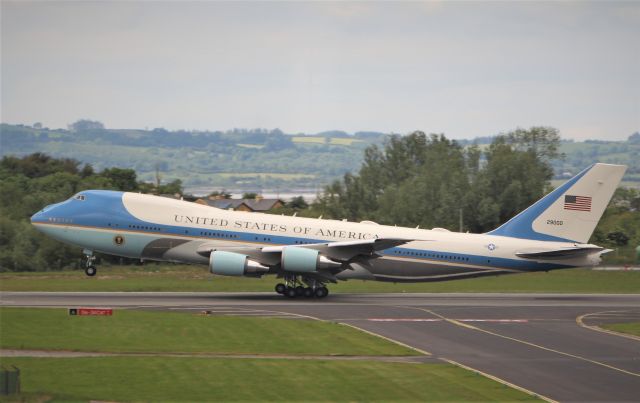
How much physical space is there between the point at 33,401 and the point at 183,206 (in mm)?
25251

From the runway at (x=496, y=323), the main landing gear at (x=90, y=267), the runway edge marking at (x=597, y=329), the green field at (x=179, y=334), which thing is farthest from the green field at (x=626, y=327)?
the main landing gear at (x=90, y=267)

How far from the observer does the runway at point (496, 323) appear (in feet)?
90.0

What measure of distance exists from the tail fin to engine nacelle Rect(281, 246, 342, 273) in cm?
1004

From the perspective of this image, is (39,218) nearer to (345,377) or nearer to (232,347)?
(232,347)

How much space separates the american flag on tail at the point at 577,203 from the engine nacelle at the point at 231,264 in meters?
15.7

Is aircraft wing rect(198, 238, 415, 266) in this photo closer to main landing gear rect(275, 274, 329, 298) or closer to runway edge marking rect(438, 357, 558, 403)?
main landing gear rect(275, 274, 329, 298)

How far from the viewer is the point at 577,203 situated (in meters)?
48.7

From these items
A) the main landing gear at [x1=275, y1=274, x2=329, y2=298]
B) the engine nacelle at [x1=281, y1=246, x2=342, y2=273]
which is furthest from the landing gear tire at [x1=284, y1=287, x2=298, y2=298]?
the engine nacelle at [x1=281, y1=246, x2=342, y2=273]

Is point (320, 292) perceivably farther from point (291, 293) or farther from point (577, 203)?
point (577, 203)

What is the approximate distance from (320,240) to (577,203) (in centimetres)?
1298

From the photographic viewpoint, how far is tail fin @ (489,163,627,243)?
4850 centimetres

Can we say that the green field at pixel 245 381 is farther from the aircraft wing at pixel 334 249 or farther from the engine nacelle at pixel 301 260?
the aircraft wing at pixel 334 249

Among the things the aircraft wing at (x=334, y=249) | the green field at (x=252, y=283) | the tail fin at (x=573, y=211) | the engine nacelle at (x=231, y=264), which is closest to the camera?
the engine nacelle at (x=231, y=264)

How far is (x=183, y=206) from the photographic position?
47.3 metres
